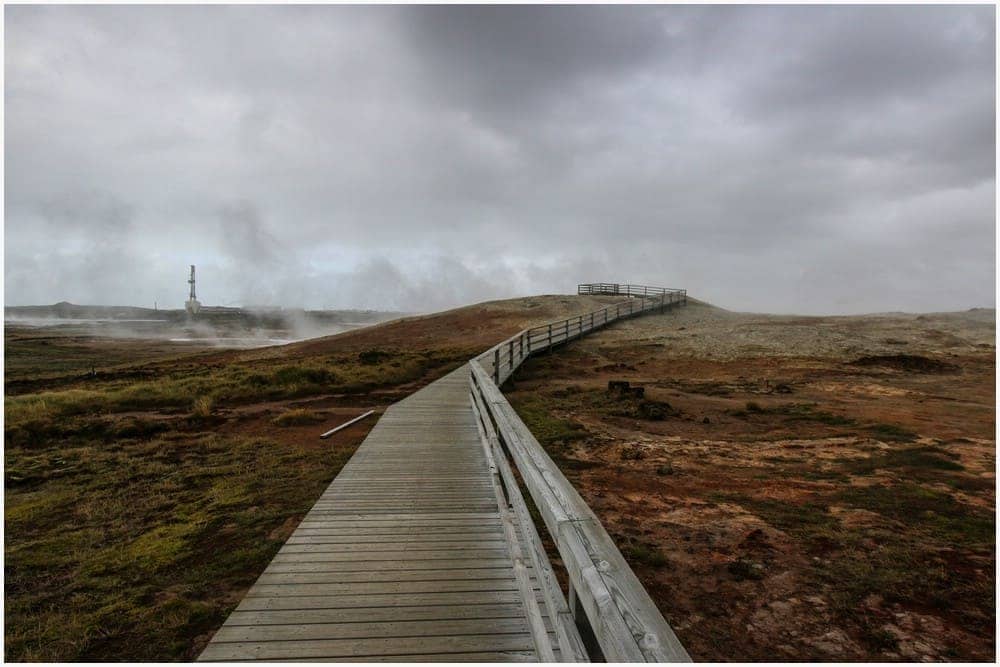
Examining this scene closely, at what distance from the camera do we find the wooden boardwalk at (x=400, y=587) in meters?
3.03

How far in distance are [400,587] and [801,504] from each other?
5254 mm

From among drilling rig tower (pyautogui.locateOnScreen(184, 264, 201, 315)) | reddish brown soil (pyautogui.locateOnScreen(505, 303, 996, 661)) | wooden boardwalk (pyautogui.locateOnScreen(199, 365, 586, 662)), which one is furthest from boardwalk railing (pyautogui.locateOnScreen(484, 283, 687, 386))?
drilling rig tower (pyautogui.locateOnScreen(184, 264, 201, 315))

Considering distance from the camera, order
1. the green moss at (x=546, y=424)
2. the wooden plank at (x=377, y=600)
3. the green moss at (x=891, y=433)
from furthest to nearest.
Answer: the green moss at (x=546, y=424) → the green moss at (x=891, y=433) → the wooden plank at (x=377, y=600)

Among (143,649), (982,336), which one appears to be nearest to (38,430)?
(143,649)

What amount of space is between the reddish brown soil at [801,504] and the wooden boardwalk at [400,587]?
147 centimetres

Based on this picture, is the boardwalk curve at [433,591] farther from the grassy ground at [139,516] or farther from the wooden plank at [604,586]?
the grassy ground at [139,516]

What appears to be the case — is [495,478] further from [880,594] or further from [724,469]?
[724,469]

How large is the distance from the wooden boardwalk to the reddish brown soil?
1468 millimetres

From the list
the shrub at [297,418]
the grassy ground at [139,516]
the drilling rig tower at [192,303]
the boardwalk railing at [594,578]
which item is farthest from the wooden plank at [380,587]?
the drilling rig tower at [192,303]

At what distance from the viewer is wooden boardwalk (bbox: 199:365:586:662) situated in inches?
119

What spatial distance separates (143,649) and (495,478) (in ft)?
10.8

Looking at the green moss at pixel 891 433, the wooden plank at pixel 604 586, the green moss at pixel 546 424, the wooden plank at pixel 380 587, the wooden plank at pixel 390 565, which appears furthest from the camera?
the green moss at pixel 546 424

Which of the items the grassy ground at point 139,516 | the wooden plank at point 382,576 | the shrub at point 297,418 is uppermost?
the wooden plank at point 382,576

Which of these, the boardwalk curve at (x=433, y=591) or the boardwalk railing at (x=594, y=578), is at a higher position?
the boardwalk railing at (x=594, y=578)
